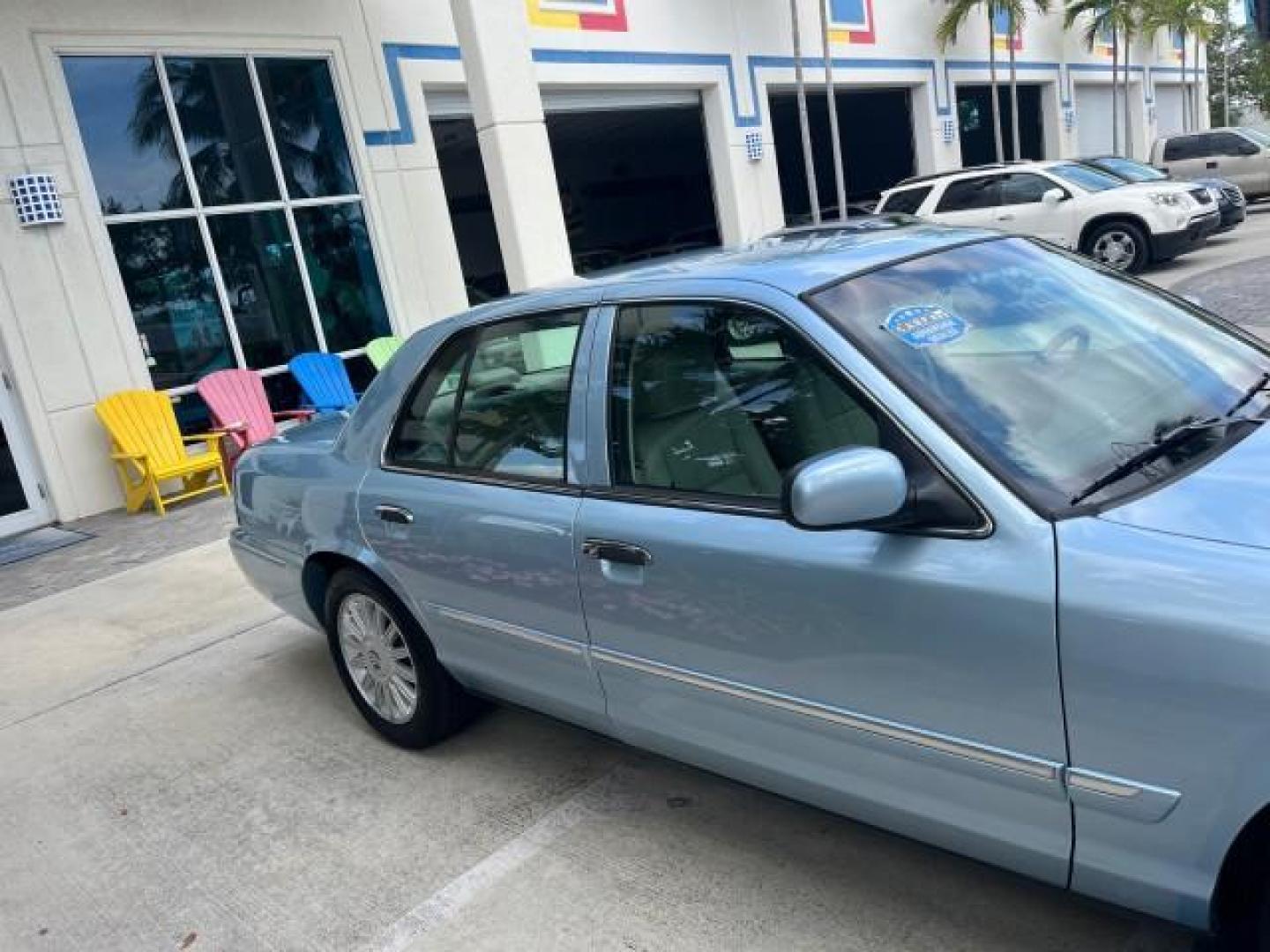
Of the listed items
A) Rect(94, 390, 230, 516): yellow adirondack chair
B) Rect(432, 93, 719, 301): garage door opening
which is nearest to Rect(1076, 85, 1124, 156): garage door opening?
Rect(432, 93, 719, 301): garage door opening

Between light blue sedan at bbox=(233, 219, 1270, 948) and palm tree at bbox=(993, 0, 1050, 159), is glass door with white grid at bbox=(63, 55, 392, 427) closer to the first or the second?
light blue sedan at bbox=(233, 219, 1270, 948)

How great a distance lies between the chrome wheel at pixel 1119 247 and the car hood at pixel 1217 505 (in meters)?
11.9

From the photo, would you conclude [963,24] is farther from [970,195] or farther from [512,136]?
[512,136]

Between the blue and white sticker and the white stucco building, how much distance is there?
323 inches

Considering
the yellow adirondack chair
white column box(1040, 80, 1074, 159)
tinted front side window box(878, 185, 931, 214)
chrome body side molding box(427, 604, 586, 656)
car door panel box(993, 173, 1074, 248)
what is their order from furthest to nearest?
white column box(1040, 80, 1074, 159)
tinted front side window box(878, 185, 931, 214)
car door panel box(993, 173, 1074, 248)
the yellow adirondack chair
chrome body side molding box(427, 604, 586, 656)

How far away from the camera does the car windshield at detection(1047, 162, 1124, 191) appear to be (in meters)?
13.1

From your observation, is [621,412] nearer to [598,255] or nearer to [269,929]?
[269,929]

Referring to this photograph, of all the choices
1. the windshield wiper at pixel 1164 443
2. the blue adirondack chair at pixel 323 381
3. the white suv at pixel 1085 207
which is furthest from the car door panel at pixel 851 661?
the white suv at pixel 1085 207

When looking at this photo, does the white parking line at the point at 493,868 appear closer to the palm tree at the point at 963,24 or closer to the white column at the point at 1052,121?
the palm tree at the point at 963,24

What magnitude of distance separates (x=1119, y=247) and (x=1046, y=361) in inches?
466

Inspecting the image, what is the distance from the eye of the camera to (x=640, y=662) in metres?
2.69

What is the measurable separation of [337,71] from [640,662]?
31.4ft

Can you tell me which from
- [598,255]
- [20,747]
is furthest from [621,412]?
[598,255]

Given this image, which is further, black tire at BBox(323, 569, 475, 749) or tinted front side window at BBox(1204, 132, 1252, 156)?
tinted front side window at BBox(1204, 132, 1252, 156)
